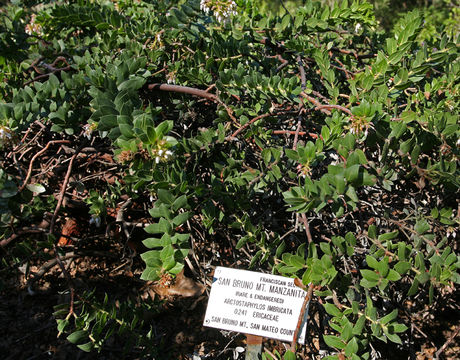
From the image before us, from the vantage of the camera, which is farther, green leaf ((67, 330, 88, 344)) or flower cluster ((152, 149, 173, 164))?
green leaf ((67, 330, 88, 344))

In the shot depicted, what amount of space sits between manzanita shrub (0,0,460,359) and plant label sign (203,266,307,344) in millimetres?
85

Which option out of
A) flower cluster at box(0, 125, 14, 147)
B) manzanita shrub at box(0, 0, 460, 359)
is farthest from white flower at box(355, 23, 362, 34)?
flower cluster at box(0, 125, 14, 147)

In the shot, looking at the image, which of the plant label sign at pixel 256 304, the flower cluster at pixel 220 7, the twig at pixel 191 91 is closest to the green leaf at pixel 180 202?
the plant label sign at pixel 256 304

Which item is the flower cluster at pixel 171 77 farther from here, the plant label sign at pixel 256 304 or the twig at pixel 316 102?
the plant label sign at pixel 256 304

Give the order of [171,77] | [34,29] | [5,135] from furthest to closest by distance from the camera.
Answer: [34,29]
[171,77]
[5,135]

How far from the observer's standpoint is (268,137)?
1.75 meters

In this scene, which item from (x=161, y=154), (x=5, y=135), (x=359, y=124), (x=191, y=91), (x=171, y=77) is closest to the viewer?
(x=161, y=154)

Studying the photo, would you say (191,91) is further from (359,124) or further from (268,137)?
(359,124)

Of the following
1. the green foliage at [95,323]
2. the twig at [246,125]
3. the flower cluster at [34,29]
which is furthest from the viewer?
the flower cluster at [34,29]

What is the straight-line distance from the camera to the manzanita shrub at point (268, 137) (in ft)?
4.13

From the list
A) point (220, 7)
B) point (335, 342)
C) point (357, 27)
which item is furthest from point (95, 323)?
point (357, 27)

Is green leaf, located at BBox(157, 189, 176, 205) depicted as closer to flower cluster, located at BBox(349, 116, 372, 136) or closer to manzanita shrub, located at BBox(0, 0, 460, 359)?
manzanita shrub, located at BBox(0, 0, 460, 359)

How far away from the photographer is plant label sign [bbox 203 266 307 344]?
1.44 m

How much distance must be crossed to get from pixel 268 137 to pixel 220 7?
638mm
